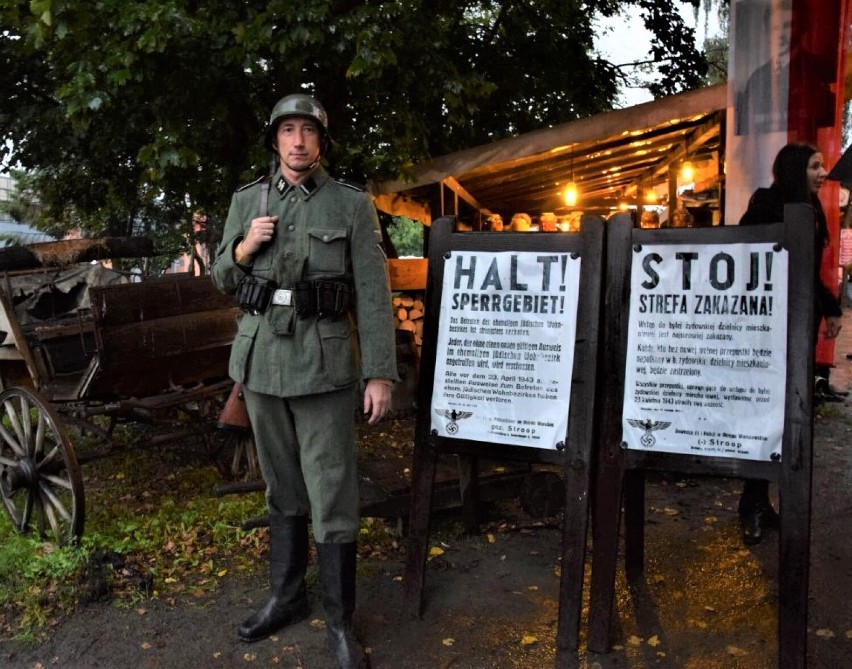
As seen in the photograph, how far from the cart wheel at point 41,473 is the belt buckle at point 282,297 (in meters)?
1.95

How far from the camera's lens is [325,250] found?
321 cm

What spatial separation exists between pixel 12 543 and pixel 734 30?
22.9 ft

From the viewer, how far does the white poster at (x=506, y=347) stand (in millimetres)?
3184

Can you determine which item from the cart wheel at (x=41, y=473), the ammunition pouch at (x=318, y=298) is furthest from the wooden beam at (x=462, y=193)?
the ammunition pouch at (x=318, y=298)

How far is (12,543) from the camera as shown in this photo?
182 inches

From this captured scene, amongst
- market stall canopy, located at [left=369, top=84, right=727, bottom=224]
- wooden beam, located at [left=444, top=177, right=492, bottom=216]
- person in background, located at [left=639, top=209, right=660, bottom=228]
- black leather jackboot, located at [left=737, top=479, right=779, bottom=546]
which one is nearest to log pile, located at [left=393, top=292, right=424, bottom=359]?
market stall canopy, located at [left=369, top=84, right=727, bottom=224]

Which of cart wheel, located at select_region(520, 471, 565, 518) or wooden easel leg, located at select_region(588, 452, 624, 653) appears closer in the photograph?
wooden easel leg, located at select_region(588, 452, 624, 653)

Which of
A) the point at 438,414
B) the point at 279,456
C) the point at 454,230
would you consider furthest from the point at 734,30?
the point at 279,456

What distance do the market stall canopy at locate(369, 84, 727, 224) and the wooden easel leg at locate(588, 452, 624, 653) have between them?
198 inches

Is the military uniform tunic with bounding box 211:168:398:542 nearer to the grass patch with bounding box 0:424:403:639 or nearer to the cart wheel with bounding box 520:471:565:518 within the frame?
the grass patch with bounding box 0:424:403:639

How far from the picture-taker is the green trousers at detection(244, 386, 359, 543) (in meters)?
3.21

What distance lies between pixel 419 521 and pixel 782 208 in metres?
2.55

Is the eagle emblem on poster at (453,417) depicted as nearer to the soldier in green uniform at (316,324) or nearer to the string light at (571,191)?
the soldier in green uniform at (316,324)

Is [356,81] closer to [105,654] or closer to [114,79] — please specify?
[114,79]
